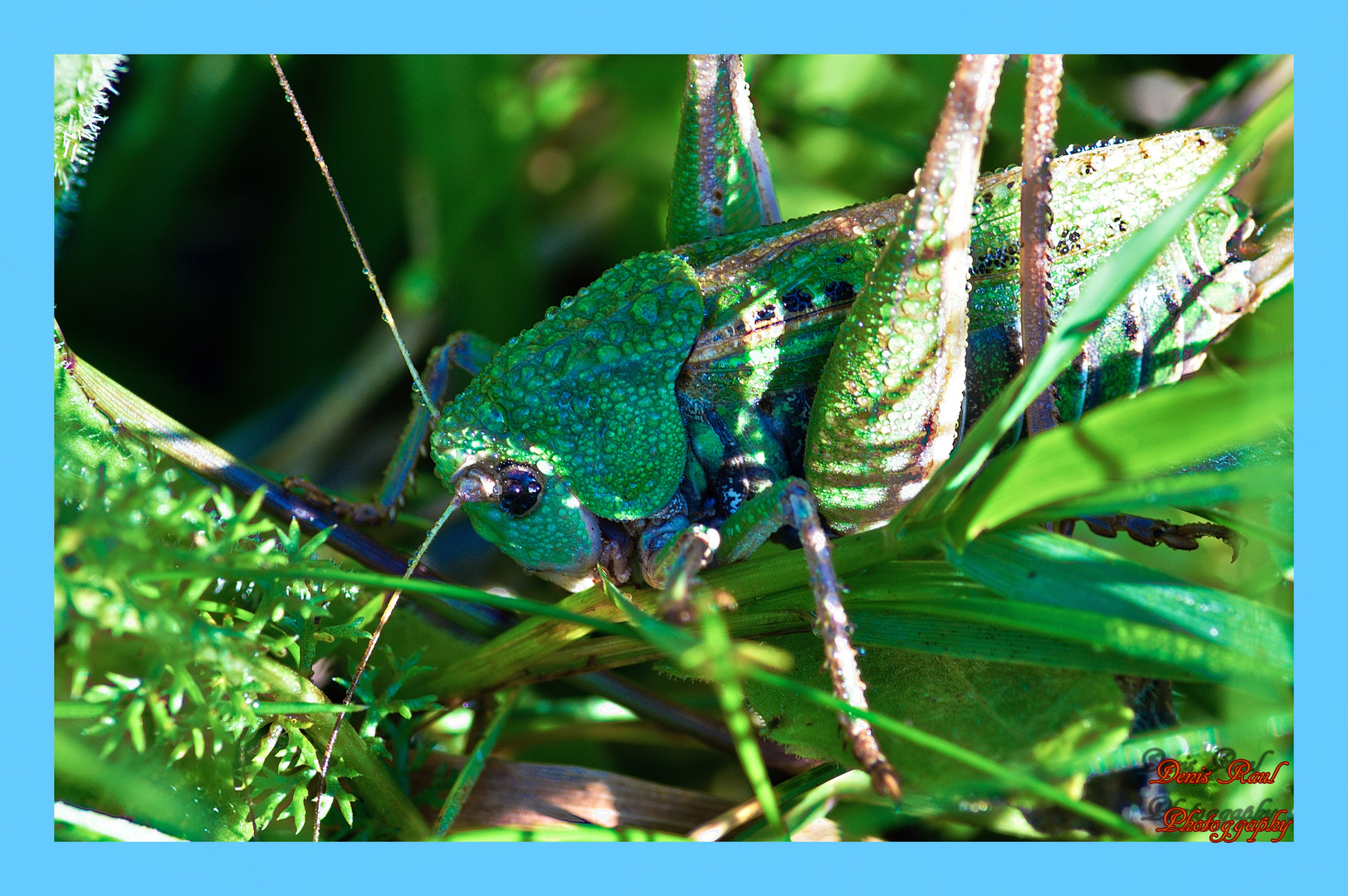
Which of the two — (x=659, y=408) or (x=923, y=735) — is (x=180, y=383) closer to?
(x=659, y=408)

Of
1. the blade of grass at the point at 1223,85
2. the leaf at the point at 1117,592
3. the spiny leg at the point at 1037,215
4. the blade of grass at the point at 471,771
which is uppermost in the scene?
the blade of grass at the point at 1223,85

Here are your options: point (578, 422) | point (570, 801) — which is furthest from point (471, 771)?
point (578, 422)

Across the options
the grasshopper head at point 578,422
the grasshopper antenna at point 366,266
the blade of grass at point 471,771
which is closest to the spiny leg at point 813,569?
the grasshopper head at point 578,422

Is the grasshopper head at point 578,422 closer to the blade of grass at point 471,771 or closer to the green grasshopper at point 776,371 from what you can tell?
the green grasshopper at point 776,371
